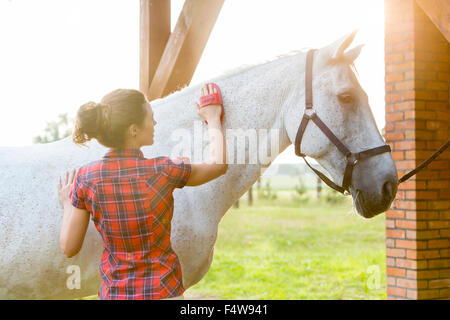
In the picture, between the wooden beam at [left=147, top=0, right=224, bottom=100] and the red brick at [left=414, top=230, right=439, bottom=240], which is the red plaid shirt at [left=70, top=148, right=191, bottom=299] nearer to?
the wooden beam at [left=147, top=0, right=224, bottom=100]

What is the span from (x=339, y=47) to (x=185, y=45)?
4.36ft

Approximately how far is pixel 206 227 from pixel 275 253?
740 cm

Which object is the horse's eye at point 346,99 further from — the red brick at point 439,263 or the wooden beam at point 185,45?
the red brick at point 439,263

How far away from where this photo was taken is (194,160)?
234cm

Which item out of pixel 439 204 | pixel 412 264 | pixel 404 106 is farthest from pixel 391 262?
pixel 404 106

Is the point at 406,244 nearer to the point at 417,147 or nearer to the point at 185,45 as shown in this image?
the point at 417,147

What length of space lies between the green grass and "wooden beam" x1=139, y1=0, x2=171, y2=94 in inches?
68.0

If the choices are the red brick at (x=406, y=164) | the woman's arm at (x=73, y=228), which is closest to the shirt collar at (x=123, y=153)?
the woman's arm at (x=73, y=228)

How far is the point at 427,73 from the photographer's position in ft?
13.0

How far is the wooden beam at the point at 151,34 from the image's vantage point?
11.0 ft

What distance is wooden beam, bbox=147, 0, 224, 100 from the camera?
3.18 m

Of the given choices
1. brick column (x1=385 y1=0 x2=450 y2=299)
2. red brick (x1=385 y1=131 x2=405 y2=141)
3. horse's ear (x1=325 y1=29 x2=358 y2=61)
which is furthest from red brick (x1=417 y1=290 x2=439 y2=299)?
horse's ear (x1=325 y1=29 x2=358 y2=61)

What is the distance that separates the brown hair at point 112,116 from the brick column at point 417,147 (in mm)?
2867
